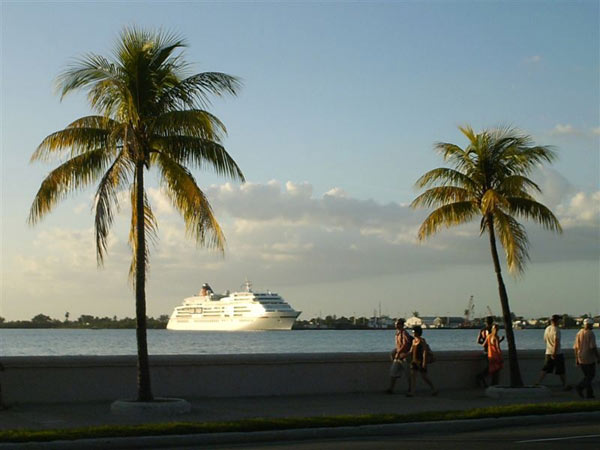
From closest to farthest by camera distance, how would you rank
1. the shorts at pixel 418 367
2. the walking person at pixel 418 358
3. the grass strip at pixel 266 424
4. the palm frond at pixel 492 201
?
the grass strip at pixel 266 424
the walking person at pixel 418 358
the shorts at pixel 418 367
the palm frond at pixel 492 201

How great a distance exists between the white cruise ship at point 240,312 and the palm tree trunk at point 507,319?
109 meters

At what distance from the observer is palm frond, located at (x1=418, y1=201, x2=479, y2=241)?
2170 cm

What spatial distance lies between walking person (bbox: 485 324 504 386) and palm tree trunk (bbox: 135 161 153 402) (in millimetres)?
8559

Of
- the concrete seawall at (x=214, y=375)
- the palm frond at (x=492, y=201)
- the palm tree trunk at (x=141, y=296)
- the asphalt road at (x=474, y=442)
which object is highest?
the palm frond at (x=492, y=201)

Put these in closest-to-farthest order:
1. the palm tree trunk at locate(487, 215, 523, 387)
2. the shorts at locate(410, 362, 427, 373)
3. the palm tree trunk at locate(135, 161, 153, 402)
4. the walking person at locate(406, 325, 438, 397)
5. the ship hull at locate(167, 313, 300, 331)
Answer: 1. the palm tree trunk at locate(135, 161, 153, 402)
2. the walking person at locate(406, 325, 438, 397)
3. the shorts at locate(410, 362, 427, 373)
4. the palm tree trunk at locate(487, 215, 523, 387)
5. the ship hull at locate(167, 313, 300, 331)

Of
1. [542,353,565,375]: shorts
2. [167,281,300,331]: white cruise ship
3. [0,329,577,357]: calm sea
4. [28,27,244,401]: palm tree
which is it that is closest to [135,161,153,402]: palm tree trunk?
[28,27,244,401]: palm tree

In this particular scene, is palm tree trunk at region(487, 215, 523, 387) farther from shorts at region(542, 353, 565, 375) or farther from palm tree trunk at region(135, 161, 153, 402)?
palm tree trunk at region(135, 161, 153, 402)

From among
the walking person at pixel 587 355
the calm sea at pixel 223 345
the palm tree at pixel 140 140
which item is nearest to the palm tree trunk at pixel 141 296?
the palm tree at pixel 140 140

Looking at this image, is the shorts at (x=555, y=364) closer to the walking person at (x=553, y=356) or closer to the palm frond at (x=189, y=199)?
the walking person at (x=553, y=356)

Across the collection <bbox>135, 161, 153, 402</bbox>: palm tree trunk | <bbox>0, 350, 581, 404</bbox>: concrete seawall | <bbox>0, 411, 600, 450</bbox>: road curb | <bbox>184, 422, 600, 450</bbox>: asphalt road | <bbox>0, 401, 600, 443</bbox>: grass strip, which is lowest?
<bbox>184, 422, 600, 450</bbox>: asphalt road

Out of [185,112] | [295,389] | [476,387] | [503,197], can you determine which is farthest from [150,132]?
[476,387]

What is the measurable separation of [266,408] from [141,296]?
10.5 ft

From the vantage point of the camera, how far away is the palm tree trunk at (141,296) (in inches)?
658

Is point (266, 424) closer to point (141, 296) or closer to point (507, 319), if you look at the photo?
point (141, 296)
